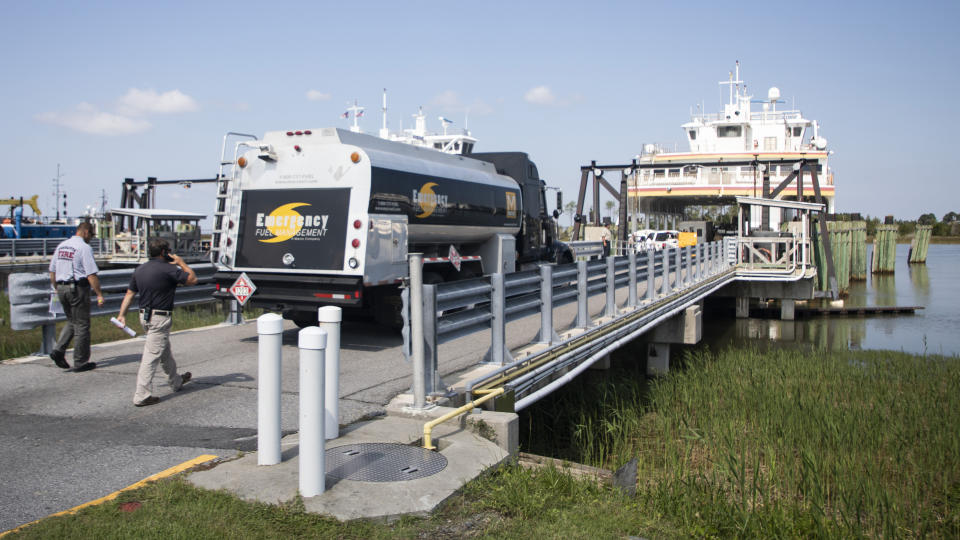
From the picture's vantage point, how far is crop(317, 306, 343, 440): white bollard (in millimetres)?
5816

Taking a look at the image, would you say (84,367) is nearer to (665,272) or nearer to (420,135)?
(665,272)

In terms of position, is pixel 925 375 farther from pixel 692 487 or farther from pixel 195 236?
pixel 195 236

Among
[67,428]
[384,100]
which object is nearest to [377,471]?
[67,428]

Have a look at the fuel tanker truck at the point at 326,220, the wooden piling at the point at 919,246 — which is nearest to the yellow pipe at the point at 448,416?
the fuel tanker truck at the point at 326,220

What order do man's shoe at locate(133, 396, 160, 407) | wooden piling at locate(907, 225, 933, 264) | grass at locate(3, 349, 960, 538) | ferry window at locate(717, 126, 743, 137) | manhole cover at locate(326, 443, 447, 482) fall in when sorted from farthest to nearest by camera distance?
1. wooden piling at locate(907, 225, 933, 264)
2. ferry window at locate(717, 126, 743, 137)
3. man's shoe at locate(133, 396, 160, 407)
4. manhole cover at locate(326, 443, 447, 482)
5. grass at locate(3, 349, 960, 538)

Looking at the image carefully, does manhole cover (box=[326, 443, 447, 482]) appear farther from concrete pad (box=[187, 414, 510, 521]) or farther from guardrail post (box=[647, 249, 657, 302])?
guardrail post (box=[647, 249, 657, 302])

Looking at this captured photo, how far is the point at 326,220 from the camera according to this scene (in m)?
10.6

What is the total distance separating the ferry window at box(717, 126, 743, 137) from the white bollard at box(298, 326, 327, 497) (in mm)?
Result: 53472

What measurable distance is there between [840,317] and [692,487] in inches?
1015

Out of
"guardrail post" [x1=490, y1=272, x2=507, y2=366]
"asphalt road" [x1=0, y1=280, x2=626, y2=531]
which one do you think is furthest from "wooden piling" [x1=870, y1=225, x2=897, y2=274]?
"guardrail post" [x1=490, y1=272, x2=507, y2=366]

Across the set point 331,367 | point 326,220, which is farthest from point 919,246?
point 331,367

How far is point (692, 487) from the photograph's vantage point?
229 inches

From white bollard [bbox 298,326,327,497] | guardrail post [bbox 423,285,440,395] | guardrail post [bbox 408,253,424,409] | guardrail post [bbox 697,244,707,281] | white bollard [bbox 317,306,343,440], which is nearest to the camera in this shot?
white bollard [bbox 298,326,327,497]

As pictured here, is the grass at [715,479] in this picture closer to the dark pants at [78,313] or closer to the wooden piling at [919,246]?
the dark pants at [78,313]
